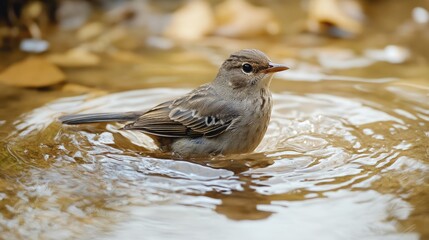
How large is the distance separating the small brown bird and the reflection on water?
0.16 m

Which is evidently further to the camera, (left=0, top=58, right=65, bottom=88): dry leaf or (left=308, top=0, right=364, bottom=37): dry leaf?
(left=308, top=0, right=364, bottom=37): dry leaf

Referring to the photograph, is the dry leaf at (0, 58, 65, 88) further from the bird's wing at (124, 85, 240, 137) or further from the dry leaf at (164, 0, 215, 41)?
the dry leaf at (164, 0, 215, 41)

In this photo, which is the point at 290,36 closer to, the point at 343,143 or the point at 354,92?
the point at 354,92

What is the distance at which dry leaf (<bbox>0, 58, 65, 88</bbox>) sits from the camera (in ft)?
23.6

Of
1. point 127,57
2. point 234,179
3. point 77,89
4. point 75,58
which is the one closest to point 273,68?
point 234,179

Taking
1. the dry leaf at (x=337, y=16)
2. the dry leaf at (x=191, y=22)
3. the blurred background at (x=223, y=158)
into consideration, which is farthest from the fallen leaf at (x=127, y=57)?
the dry leaf at (x=337, y=16)

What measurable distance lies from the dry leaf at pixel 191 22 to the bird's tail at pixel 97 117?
123 inches

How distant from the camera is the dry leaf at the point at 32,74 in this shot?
284 inches

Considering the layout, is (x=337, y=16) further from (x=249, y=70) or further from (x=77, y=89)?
(x=77, y=89)

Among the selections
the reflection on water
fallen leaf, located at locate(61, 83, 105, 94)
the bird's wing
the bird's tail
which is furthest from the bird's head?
fallen leaf, located at locate(61, 83, 105, 94)

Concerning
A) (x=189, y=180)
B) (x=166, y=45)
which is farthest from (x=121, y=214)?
(x=166, y=45)

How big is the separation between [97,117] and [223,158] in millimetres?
1195

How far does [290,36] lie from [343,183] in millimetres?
4474

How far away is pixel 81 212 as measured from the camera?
439 cm
